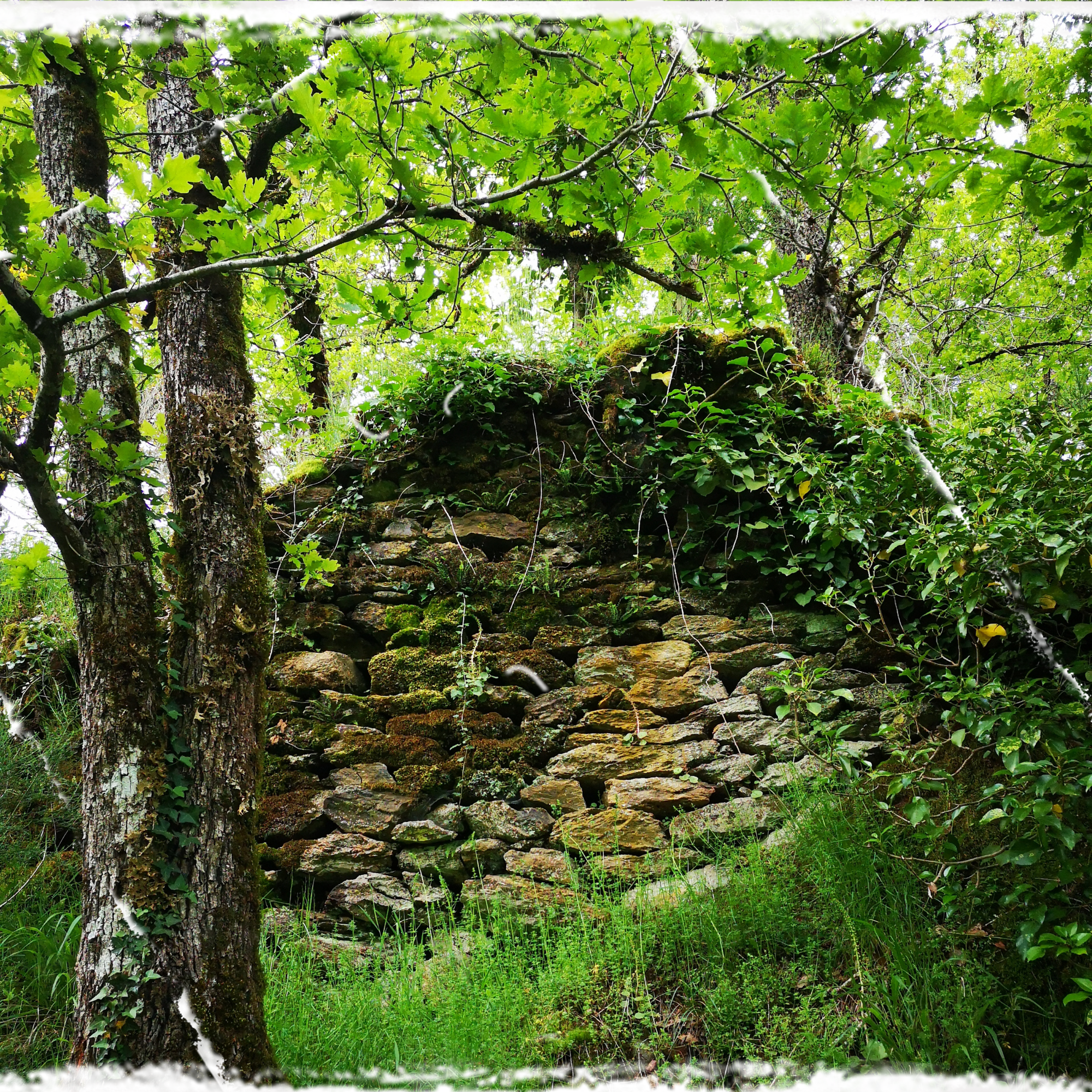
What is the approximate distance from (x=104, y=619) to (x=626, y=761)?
7.74 feet

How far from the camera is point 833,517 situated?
11.7 feet

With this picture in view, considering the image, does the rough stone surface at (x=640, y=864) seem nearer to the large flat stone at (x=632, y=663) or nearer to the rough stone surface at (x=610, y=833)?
the rough stone surface at (x=610, y=833)

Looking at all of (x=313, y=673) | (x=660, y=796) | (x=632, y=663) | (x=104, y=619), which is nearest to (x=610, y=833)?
(x=660, y=796)

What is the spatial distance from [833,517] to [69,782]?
4.02m

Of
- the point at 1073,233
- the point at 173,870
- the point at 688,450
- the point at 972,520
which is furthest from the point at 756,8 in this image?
the point at 688,450

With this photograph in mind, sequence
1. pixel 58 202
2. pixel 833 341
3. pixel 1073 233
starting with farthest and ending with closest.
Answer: pixel 833 341
pixel 58 202
pixel 1073 233

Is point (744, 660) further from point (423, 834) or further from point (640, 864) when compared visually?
point (423, 834)

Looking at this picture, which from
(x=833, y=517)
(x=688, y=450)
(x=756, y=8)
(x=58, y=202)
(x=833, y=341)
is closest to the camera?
(x=756, y=8)

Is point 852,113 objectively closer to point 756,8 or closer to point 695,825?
point 756,8

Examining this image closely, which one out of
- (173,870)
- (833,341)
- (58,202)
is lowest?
(173,870)

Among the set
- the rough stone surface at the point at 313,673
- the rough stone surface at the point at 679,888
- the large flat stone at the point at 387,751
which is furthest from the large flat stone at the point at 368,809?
the rough stone surface at the point at 679,888

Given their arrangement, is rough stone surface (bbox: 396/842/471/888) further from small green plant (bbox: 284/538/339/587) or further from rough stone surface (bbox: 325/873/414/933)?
small green plant (bbox: 284/538/339/587)

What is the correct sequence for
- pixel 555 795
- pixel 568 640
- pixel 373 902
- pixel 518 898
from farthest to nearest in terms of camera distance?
pixel 568 640 → pixel 555 795 → pixel 373 902 → pixel 518 898

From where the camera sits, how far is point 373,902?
327 cm
